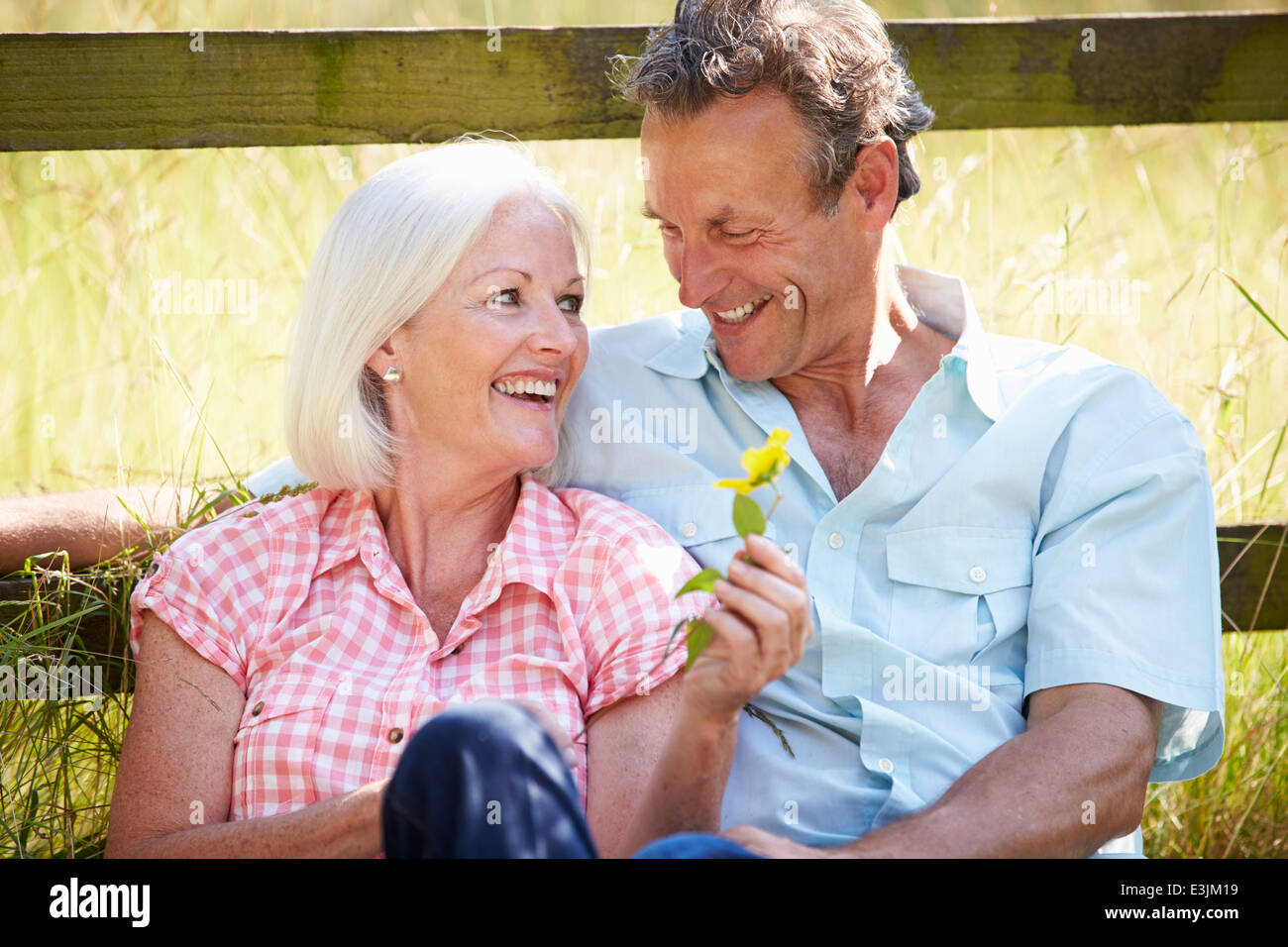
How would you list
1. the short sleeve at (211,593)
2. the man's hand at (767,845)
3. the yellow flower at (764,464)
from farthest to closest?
1. the short sleeve at (211,593)
2. the man's hand at (767,845)
3. the yellow flower at (764,464)

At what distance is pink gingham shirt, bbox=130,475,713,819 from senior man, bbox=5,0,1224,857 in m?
0.24

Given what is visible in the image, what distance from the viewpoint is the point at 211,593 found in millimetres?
2180

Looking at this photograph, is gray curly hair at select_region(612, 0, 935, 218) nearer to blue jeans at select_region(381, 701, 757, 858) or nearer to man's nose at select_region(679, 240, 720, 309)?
man's nose at select_region(679, 240, 720, 309)

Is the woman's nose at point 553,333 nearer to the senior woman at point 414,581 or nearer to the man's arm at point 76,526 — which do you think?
the senior woman at point 414,581

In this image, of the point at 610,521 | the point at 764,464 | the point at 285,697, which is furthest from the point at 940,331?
the point at 285,697

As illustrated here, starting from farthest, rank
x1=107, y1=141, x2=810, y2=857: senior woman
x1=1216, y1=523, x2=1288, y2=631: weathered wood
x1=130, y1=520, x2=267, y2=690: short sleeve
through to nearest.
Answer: x1=1216, y1=523, x2=1288, y2=631: weathered wood, x1=130, y1=520, x2=267, y2=690: short sleeve, x1=107, y1=141, x2=810, y2=857: senior woman

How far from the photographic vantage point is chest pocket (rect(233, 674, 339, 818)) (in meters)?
2.05

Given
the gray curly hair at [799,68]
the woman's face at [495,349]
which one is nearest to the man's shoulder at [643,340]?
the woman's face at [495,349]

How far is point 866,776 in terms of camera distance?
220 centimetres

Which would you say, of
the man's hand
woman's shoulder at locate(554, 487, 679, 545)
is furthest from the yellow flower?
woman's shoulder at locate(554, 487, 679, 545)

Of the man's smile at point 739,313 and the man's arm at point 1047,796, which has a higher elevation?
the man's smile at point 739,313

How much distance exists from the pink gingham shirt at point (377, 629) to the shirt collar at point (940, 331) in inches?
14.2

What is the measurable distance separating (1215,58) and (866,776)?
176 cm

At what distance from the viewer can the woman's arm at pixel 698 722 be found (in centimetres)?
163
